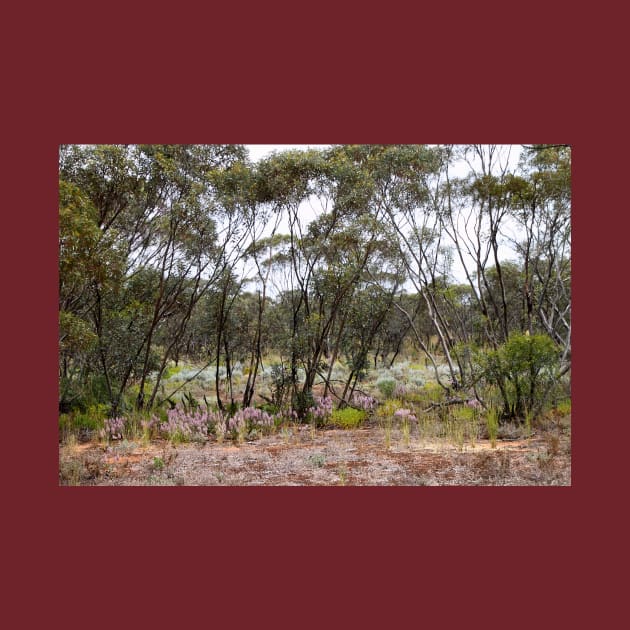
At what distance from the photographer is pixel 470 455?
690 cm

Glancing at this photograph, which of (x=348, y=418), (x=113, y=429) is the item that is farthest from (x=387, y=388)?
(x=113, y=429)

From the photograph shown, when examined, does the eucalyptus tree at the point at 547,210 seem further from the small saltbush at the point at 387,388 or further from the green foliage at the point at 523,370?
the small saltbush at the point at 387,388

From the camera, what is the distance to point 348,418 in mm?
10062

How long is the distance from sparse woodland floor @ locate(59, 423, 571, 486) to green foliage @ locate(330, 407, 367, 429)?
Answer: 137 centimetres

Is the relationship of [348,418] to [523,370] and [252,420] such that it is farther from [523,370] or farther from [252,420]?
[523,370]

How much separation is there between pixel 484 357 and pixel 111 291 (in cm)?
707

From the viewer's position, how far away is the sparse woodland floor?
6.02 meters

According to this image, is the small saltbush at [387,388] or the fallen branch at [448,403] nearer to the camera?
the fallen branch at [448,403]

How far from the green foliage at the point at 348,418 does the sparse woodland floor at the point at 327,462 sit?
1.37m

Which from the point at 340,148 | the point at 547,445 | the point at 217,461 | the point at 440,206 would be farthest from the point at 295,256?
the point at 547,445

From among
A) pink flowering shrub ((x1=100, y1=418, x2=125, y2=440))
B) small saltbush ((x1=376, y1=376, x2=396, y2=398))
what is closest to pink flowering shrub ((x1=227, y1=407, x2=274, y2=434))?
pink flowering shrub ((x1=100, y1=418, x2=125, y2=440))

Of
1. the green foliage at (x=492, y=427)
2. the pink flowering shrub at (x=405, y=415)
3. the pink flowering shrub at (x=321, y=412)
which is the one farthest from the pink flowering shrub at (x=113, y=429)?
the green foliage at (x=492, y=427)

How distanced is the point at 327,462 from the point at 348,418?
10.8ft

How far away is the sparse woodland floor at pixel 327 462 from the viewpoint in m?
6.02
